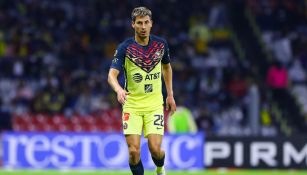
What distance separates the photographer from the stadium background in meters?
24.2

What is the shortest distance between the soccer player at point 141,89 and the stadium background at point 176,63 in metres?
9.19

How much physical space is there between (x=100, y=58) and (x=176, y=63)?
2142 mm

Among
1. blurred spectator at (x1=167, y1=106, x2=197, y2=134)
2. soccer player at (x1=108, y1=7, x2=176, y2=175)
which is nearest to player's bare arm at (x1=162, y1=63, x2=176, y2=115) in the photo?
soccer player at (x1=108, y1=7, x2=176, y2=175)

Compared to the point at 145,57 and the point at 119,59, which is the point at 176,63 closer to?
the point at 145,57

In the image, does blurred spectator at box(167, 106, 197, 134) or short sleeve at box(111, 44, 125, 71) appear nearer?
short sleeve at box(111, 44, 125, 71)

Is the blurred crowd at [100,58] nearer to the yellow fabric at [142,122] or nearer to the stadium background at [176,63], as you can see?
the stadium background at [176,63]

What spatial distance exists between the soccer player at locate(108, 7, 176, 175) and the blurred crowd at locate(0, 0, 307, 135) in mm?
10556

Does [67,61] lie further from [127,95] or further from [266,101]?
[127,95]

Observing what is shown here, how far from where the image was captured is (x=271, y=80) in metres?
25.5


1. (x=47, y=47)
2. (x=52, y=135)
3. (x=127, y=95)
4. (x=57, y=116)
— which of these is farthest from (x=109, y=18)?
(x=127, y=95)

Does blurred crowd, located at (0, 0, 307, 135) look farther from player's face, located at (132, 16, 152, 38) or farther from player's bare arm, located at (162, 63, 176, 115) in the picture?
player's face, located at (132, 16, 152, 38)

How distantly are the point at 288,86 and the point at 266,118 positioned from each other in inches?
62.7

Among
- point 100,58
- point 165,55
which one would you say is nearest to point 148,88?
point 165,55

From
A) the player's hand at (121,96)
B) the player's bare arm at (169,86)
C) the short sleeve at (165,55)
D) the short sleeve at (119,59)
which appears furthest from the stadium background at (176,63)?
the player's hand at (121,96)
